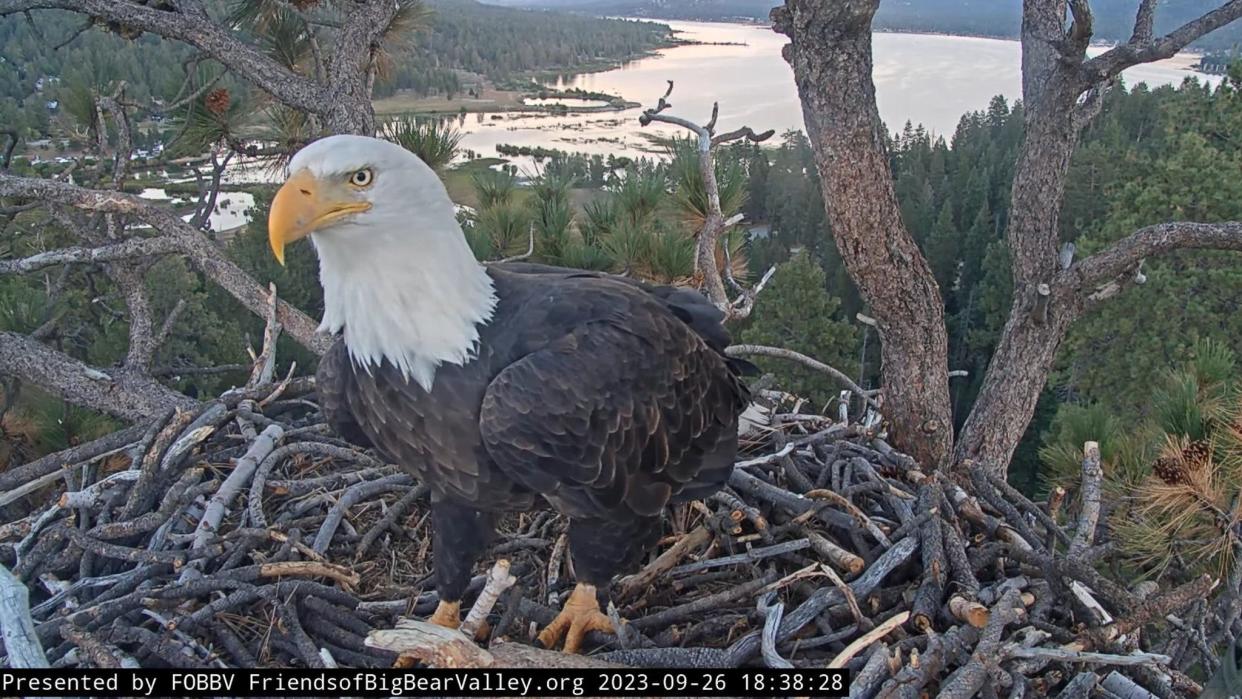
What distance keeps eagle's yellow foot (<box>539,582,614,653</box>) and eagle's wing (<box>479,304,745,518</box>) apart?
399 mm

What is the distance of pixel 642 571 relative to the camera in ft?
9.73

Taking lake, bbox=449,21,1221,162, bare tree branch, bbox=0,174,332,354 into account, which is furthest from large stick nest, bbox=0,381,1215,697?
lake, bbox=449,21,1221,162

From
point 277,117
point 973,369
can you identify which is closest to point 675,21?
point 973,369

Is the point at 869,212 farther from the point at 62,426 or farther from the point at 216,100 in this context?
the point at 62,426

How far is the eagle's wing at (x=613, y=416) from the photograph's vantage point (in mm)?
2223

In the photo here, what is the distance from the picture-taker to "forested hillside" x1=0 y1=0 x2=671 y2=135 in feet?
17.7

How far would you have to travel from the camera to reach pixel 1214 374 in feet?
13.6

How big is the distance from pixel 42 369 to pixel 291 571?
228 centimetres

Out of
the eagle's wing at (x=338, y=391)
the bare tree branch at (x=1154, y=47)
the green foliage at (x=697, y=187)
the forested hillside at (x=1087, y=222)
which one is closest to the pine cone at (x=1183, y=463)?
the bare tree branch at (x=1154, y=47)

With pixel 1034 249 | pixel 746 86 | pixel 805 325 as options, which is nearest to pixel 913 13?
pixel 746 86

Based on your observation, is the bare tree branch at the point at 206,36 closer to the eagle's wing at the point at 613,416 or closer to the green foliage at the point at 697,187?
the green foliage at the point at 697,187

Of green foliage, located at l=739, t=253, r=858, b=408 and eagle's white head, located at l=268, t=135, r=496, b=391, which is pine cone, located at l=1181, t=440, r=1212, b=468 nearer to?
eagle's white head, located at l=268, t=135, r=496, b=391

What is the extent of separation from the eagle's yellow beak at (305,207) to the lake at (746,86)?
12.5 meters

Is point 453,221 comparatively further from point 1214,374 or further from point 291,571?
point 1214,374
